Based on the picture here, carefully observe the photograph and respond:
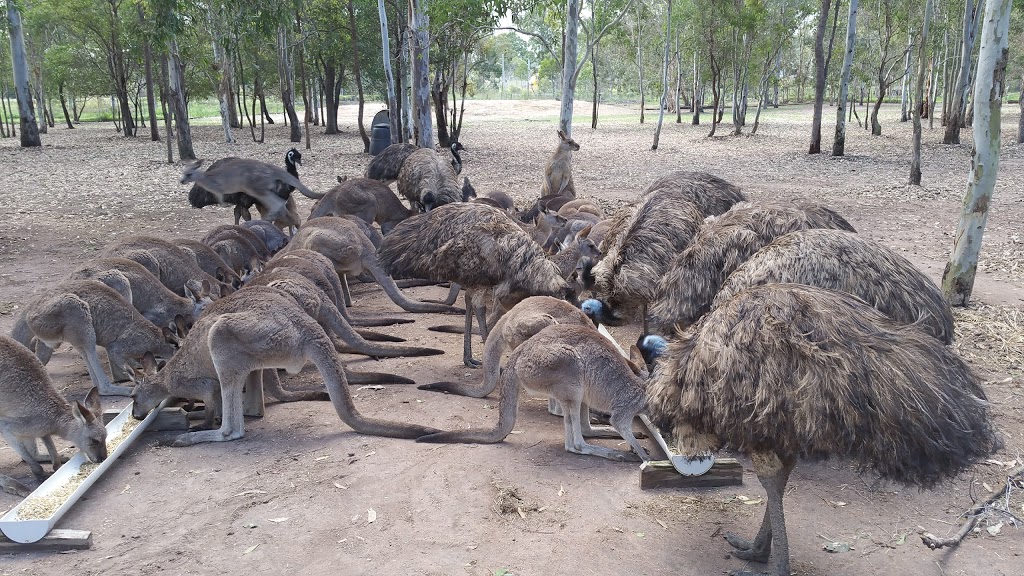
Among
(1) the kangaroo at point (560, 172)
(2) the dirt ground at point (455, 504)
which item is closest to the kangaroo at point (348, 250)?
(2) the dirt ground at point (455, 504)

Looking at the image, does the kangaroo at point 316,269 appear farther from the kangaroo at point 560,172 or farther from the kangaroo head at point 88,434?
the kangaroo at point 560,172

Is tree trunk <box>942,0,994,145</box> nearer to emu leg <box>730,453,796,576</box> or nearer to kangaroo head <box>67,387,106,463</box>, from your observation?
emu leg <box>730,453,796,576</box>

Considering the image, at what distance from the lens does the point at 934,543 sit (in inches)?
160

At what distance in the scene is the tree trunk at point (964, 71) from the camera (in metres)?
20.2

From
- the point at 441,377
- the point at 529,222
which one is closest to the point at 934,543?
the point at 441,377

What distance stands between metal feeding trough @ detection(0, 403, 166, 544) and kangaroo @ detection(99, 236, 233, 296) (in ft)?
7.44

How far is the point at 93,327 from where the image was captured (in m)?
6.05

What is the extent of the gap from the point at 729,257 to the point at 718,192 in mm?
2759

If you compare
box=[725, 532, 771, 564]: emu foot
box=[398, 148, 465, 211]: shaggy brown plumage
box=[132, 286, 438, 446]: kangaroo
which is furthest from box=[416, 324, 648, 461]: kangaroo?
box=[398, 148, 465, 211]: shaggy brown plumage

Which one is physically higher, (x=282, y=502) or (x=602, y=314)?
(x=602, y=314)

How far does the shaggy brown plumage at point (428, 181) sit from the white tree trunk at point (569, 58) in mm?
4163

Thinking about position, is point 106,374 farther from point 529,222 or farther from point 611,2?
point 611,2

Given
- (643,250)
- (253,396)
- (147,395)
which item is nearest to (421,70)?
(643,250)

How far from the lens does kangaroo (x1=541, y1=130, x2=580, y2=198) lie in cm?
1430
